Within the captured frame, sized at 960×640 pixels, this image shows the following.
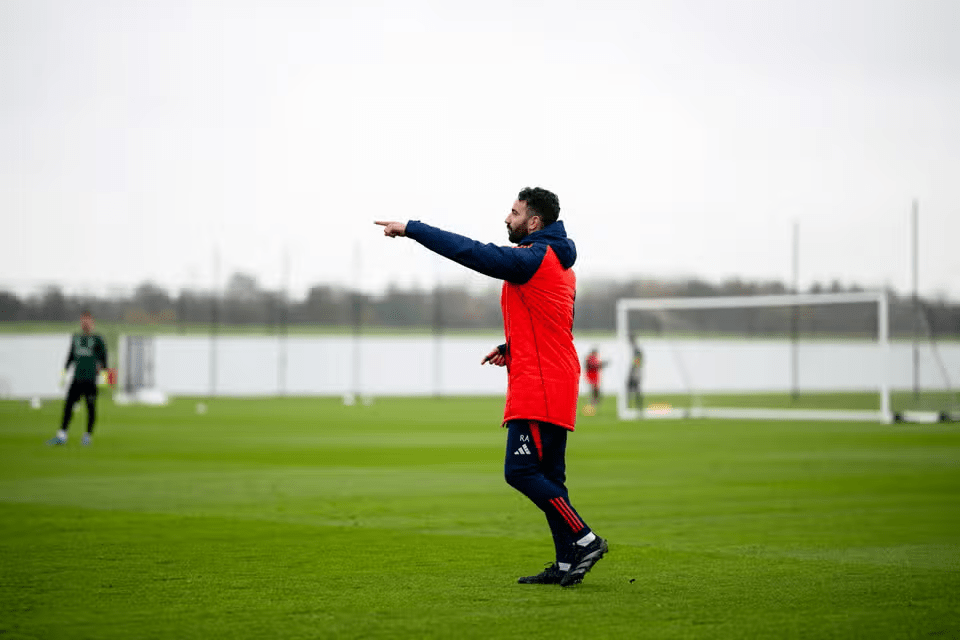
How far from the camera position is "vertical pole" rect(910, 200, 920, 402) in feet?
120

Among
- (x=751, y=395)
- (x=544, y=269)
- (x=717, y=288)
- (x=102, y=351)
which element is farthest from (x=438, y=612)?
(x=717, y=288)

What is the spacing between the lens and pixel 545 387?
26.3 ft

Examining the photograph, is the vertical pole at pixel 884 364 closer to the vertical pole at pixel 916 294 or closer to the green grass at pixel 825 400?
the green grass at pixel 825 400

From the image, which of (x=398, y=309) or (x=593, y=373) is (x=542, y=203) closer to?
(x=593, y=373)

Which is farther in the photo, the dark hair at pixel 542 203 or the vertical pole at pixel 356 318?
the vertical pole at pixel 356 318

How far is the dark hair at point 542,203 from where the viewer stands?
324 inches

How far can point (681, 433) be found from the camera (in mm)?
28734

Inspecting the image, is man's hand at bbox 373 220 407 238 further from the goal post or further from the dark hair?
the goal post

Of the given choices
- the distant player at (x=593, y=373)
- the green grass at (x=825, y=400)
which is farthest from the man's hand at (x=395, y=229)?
the distant player at (x=593, y=373)

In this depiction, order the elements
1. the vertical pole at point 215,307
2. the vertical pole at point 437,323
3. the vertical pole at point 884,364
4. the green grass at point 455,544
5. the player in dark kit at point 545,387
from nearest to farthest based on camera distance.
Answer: the green grass at point 455,544 → the player in dark kit at point 545,387 → the vertical pole at point 884,364 → the vertical pole at point 215,307 → the vertical pole at point 437,323

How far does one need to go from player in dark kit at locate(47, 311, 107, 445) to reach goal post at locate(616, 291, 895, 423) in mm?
17914

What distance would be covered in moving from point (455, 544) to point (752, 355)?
1775 inches

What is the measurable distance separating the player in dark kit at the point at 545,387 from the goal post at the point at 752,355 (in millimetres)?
27201

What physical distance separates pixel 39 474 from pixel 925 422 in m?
23.4
